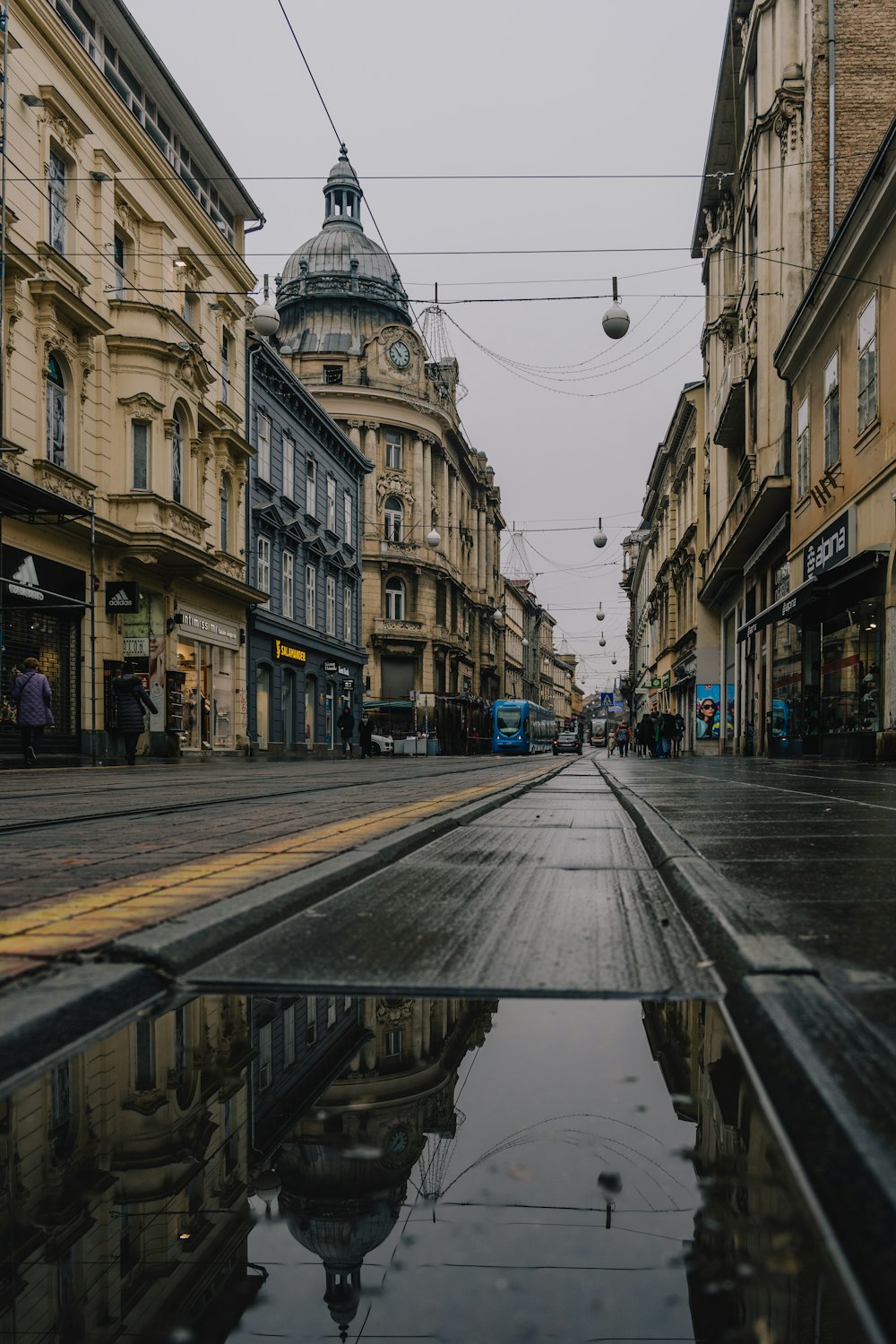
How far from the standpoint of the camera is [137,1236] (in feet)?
4.55

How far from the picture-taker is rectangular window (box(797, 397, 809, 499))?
70.8 feet

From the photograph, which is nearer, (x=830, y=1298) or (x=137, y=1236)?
(x=830, y=1298)

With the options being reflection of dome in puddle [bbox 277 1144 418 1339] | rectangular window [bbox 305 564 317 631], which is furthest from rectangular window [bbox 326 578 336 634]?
reflection of dome in puddle [bbox 277 1144 418 1339]

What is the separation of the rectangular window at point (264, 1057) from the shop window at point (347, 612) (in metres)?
41.6

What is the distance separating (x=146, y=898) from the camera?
329 cm

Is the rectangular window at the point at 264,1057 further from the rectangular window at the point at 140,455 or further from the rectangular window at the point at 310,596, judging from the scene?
the rectangular window at the point at 310,596

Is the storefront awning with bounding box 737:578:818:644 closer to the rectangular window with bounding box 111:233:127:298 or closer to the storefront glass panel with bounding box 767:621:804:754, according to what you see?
the storefront glass panel with bounding box 767:621:804:754

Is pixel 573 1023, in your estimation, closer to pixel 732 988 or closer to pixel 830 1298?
pixel 732 988

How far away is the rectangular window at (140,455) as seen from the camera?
23.4 metres

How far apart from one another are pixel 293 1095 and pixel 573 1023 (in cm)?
63

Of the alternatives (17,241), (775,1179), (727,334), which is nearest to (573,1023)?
(775,1179)

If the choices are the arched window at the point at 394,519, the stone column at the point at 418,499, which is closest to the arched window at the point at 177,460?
the arched window at the point at 394,519

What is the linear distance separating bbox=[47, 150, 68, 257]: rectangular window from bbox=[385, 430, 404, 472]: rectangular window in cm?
3690

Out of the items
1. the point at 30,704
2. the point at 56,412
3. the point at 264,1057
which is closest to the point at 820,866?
the point at 264,1057
